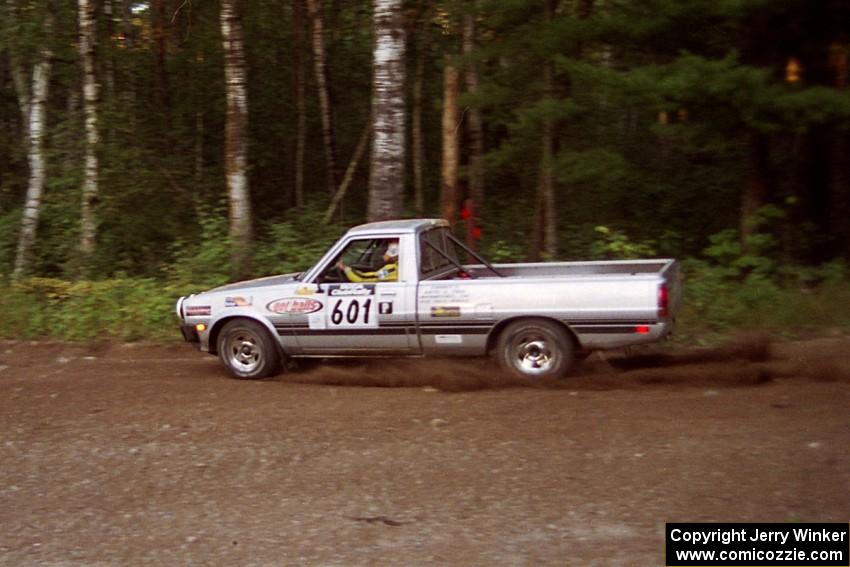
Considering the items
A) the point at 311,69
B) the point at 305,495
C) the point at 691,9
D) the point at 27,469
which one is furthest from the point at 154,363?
the point at 311,69

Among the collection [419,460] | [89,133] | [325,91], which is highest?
[325,91]

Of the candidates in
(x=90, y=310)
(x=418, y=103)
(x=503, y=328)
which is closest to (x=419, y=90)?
(x=418, y=103)

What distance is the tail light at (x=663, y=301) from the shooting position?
874cm

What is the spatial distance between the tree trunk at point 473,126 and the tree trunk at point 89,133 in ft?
21.3

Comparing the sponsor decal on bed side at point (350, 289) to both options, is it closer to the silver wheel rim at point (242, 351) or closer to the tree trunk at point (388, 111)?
the silver wheel rim at point (242, 351)

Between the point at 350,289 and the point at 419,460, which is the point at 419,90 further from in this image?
the point at 419,460

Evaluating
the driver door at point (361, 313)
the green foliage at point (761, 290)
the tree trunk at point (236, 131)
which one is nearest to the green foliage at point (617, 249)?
the green foliage at point (761, 290)

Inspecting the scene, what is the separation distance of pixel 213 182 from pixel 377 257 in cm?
1116

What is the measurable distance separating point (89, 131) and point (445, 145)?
21.1 feet

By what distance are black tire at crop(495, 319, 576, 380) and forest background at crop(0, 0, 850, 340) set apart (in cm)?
303

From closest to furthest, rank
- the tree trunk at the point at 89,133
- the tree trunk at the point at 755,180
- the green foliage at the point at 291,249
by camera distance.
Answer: the green foliage at the point at 291,249 → the tree trunk at the point at 755,180 → the tree trunk at the point at 89,133

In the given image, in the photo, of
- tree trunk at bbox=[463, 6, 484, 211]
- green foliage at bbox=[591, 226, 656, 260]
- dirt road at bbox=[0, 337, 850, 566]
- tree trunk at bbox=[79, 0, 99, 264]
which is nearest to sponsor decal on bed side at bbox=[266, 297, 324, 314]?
dirt road at bbox=[0, 337, 850, 566]

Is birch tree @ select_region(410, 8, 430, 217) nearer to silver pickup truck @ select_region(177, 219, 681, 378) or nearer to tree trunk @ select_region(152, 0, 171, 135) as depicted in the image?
tree trunk @ select_region(152, 0, 171, 135)

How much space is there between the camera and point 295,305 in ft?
32.3
